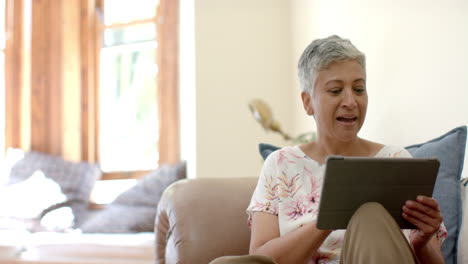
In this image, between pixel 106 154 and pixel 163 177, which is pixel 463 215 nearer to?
pixel 163 177

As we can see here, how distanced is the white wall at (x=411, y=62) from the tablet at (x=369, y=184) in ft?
2.24

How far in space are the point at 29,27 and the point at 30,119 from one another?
26.4 inches

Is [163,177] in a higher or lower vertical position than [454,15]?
lower

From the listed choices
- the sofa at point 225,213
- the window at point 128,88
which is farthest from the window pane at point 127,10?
the sofa at point 225,213

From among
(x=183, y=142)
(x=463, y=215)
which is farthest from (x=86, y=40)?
(x=463, y=215)

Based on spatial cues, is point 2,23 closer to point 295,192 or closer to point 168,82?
point 168,82

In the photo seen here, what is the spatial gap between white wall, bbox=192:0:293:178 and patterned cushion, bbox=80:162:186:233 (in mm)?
247

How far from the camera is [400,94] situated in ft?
7.75

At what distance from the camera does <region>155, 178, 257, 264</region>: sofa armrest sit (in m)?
1.86

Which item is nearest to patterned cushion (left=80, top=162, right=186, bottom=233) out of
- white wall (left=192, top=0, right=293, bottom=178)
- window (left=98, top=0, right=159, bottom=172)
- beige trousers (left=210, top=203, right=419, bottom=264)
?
white wall (left=192, top=0, right=293, bottom=178)

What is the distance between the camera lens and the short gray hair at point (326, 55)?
164 centimetres

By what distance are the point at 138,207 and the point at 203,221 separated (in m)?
1.82

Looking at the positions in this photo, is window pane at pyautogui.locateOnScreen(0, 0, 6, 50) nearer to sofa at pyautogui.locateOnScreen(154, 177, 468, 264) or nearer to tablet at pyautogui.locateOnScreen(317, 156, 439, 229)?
sofa at pyautogui.locateOnScreen(154, 177, 468, 264)

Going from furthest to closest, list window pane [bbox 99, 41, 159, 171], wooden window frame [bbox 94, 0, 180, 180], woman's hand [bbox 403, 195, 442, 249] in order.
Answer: window pane [bbox 99, 41, 159, 171], wooden window frame [bbox 94, 0, 180, 180], woman's hand [bbox 403, 195, 442, 249]
